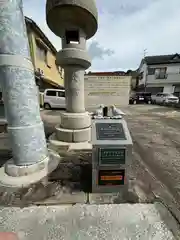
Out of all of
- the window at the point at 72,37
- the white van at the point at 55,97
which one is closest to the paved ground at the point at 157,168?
the window at the point at 72,37

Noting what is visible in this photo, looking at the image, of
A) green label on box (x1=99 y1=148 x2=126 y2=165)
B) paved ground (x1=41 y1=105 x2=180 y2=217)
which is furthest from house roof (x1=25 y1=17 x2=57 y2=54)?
green label on box (x1=99 y1=148 x2=126 y2=165)

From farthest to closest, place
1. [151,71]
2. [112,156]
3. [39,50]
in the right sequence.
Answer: [151,71]
[39,50]
[112,156]

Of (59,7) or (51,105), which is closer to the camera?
(59,7)

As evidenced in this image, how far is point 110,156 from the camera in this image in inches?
78.7

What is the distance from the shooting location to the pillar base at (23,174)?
2.31 metres

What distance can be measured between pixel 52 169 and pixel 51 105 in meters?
9.57

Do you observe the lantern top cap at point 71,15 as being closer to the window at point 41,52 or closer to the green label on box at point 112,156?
the green label on box at point 112,156

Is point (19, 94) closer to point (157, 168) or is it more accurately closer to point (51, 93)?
point (157, 168)

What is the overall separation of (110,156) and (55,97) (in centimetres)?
1026

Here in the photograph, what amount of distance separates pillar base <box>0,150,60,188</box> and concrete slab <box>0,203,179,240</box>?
49cm

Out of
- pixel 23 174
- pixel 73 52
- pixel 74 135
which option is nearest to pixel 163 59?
pixel 73 52

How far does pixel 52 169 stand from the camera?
107 inches

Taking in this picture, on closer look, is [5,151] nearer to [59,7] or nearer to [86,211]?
[86,211]

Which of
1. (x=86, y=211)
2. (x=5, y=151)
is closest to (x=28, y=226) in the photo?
(x=86, y=211)
